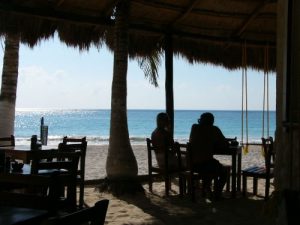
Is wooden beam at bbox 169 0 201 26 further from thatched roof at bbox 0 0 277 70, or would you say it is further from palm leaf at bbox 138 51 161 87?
palm leaf at bbox 138 51 161 87

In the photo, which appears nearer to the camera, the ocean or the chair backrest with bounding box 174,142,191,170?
the chair backrest with bounding box 174,142,191,170

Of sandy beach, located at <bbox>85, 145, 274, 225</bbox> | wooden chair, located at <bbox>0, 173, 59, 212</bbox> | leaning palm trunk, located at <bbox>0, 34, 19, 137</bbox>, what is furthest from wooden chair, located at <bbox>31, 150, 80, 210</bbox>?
leaning palm trunk, located at <bbox>0, 34, 19, 137</bbox>

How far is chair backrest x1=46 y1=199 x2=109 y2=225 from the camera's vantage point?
1.61 m

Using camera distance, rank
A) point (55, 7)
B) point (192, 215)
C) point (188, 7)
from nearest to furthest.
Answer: point (192, 215) → point (55, 7) → point (188, 7)

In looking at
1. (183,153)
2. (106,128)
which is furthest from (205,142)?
(106,128)

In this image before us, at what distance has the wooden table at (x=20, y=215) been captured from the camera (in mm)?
2227

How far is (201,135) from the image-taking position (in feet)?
18.0

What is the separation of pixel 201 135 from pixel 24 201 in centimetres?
329

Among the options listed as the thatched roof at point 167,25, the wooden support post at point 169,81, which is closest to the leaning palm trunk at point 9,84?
the thatched roof at point 167,25

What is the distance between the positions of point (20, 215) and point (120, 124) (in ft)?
12.2

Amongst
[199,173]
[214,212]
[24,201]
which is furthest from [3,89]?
[24,201]

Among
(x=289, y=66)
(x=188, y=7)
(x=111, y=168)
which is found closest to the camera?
(x=289, y=66)

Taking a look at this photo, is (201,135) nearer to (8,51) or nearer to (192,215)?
(192,215)

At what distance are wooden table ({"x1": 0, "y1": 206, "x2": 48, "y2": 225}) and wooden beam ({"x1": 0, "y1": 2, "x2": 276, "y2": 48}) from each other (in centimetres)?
397
